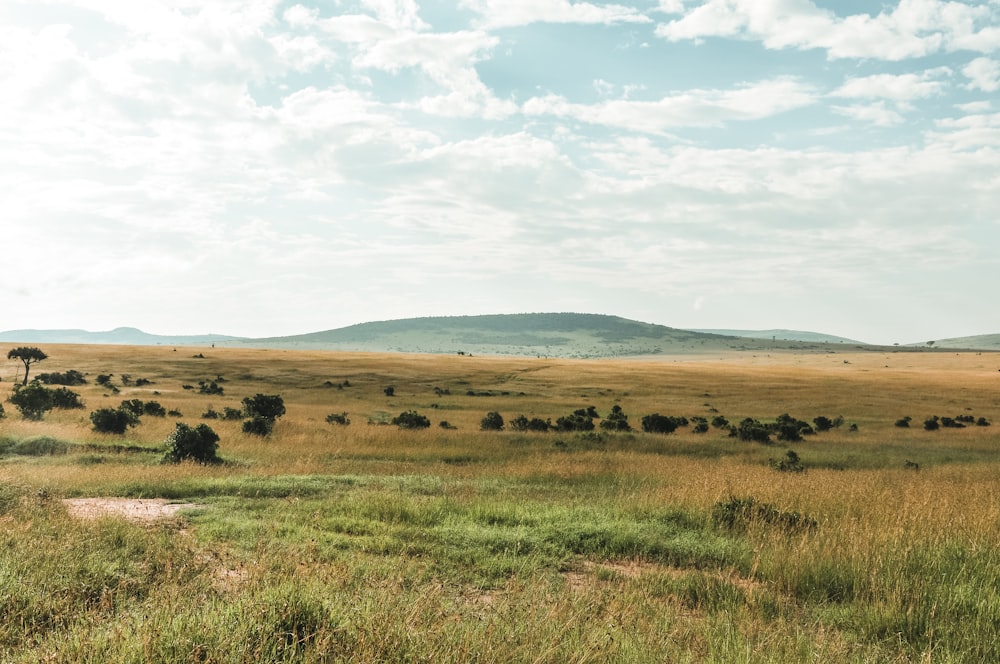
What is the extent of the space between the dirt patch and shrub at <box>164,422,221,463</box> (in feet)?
22.2

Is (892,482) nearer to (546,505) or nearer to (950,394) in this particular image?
(546,505)

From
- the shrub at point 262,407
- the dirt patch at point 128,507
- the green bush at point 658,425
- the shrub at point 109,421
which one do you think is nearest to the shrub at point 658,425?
the green bush at point 658,425

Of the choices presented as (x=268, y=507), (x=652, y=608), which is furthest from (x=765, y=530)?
(x=268, y=507)

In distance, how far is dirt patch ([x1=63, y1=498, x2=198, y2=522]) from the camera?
36.3ft

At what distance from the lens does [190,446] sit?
68.2 ft

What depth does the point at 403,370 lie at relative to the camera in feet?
293

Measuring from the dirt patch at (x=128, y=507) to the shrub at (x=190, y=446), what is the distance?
22.2 ft

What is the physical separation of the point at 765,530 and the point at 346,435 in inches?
869

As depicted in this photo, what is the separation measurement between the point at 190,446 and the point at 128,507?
28.1 feet

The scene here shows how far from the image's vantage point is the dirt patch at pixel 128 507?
11078mm

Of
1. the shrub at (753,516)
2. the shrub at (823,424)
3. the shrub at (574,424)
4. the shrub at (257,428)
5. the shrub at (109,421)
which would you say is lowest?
the shrub at (823,424)

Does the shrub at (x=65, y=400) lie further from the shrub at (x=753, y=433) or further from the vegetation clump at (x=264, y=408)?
the shrub at (x=753, y=433)

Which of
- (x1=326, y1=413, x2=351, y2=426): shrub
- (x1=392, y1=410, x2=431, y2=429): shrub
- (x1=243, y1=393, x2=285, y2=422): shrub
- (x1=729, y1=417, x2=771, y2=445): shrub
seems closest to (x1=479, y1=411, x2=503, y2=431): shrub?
(x1=392, y1=410, x2=431, y2=429): shrub

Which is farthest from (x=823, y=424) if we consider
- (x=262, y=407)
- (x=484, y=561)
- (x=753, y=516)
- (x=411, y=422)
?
(x=484, y=561)
